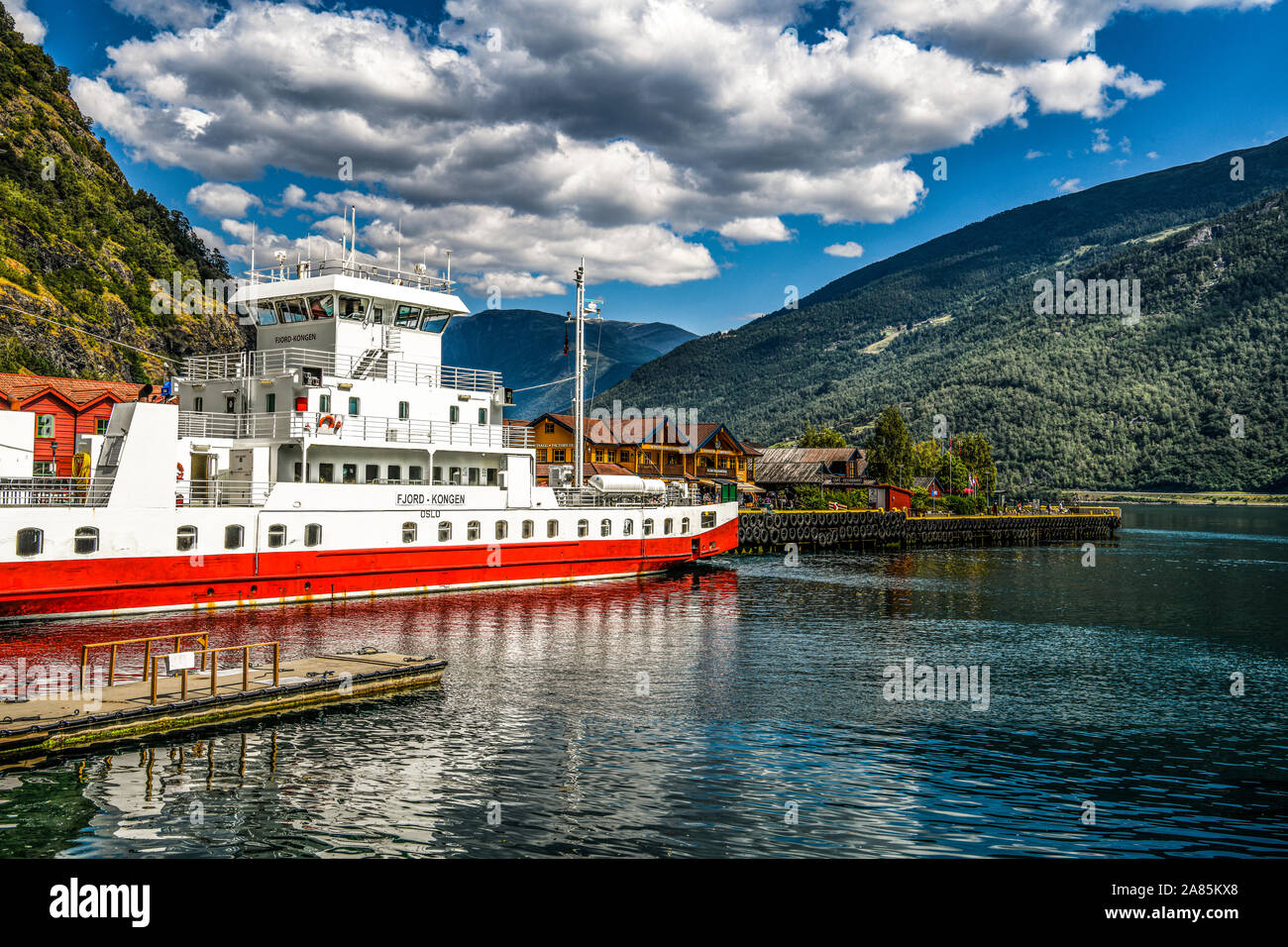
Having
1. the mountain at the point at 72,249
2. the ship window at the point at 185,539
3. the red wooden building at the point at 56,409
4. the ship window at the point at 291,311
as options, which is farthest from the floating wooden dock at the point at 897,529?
the mountain at the point at 72,249

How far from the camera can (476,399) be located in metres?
40.2

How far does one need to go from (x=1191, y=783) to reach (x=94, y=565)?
30.0 metres

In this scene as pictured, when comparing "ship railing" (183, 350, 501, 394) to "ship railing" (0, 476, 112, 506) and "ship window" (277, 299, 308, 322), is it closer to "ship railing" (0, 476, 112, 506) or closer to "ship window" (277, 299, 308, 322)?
"ship window" (277, 299, 308, 322)

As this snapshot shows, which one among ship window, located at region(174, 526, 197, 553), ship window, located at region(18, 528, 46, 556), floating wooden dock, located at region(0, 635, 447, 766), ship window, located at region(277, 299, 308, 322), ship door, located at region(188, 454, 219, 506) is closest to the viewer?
floating wooden dock, located at region(0, 635, 447, 766)

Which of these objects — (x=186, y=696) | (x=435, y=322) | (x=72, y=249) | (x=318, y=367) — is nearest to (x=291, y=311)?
(x=318, y=367)

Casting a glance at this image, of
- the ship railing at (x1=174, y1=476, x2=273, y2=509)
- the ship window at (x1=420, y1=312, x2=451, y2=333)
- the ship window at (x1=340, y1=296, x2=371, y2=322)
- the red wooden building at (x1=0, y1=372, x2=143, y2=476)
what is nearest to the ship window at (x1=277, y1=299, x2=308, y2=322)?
the ship window at (x1=340, y1=296, x2=371, y2=322)

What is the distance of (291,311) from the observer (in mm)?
38938

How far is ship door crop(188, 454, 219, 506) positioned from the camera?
3289 cm

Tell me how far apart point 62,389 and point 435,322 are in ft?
101

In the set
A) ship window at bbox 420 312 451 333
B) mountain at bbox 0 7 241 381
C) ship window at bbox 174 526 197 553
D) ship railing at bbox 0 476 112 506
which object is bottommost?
ship window at bbox 174 526 197 553

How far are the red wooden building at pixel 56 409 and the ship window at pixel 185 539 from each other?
26.5 metres

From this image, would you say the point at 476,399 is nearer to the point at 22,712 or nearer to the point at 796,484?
the point at 22,712

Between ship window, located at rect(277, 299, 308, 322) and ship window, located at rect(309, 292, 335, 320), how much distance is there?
49 cm

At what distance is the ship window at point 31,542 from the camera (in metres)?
27.7
